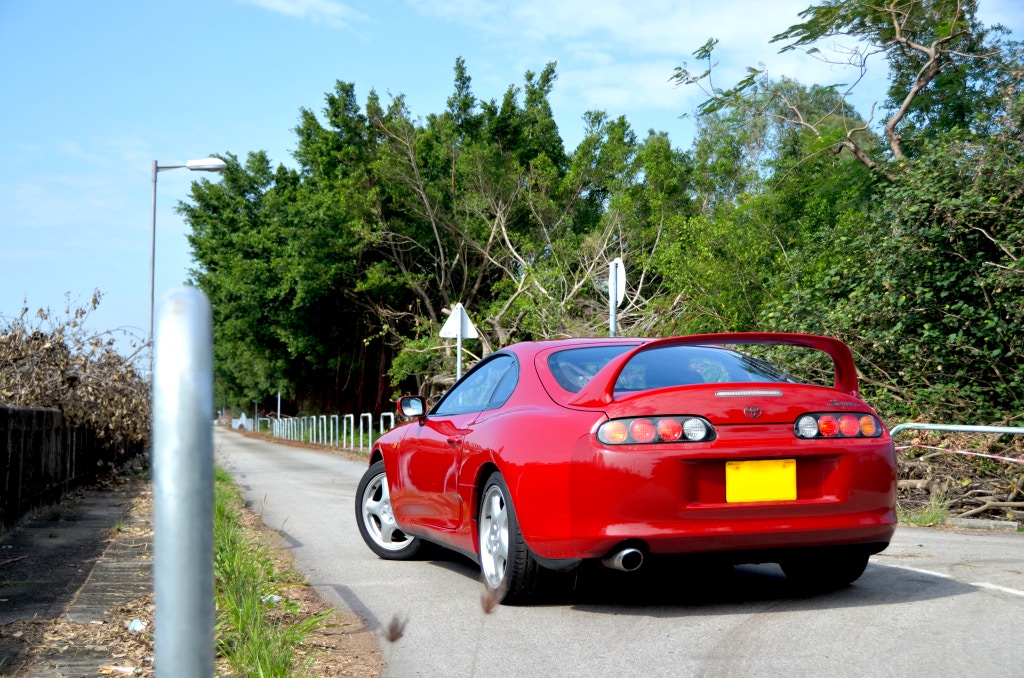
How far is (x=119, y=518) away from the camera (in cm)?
1023

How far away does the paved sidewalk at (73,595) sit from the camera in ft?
14.1

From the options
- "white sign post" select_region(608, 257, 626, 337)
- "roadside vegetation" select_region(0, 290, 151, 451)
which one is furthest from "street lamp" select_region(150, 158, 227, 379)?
"white sign post" select_region(608, 257, 626, 337)

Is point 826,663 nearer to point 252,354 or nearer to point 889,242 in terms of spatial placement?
point 889,242

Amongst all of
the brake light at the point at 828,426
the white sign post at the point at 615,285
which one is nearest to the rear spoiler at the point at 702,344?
the brake light at the point at 828,426

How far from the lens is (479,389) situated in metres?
6.68

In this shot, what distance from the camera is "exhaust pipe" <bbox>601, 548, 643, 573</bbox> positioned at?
4.95 meters

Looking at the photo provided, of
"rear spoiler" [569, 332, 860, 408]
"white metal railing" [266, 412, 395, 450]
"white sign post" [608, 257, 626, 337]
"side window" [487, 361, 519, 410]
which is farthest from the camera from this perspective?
"white metal railing" [266, 412, 395, 450]

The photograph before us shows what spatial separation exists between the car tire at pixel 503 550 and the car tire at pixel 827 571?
4.73ft

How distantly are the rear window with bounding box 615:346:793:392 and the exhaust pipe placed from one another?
83 centimetres

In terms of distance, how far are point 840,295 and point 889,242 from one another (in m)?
1.39

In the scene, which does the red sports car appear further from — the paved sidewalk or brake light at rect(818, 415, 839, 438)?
the paved sidewalk

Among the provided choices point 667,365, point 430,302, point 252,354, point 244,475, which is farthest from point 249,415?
point 667,365

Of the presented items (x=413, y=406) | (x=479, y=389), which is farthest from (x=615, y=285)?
(x=479, y=389)

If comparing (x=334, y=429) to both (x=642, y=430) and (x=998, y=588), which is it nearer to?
(x=998, y=588)
